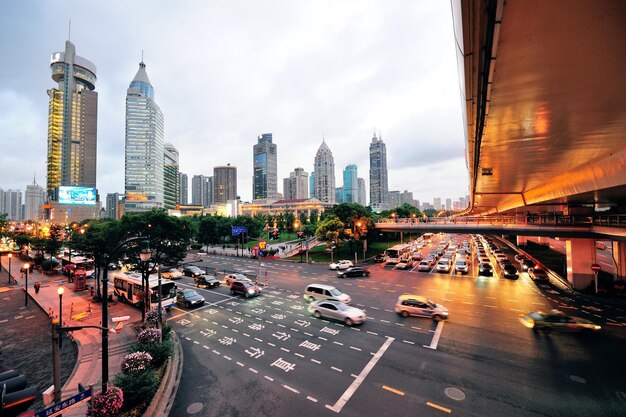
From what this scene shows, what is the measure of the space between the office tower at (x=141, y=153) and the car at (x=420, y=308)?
16568 centimetres

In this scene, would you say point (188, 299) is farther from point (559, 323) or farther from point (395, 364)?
point (559, 323)

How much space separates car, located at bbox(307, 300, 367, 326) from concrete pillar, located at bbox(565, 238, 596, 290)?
24.8m

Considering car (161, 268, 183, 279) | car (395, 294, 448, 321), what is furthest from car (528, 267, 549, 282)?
car (161, 268, 183, 279)

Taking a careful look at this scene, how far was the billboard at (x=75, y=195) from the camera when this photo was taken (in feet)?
324

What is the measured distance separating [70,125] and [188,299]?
207376 mm

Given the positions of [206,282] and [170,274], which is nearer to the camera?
[206,282]

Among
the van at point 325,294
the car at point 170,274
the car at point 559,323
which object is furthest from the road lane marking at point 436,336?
the car at point 170,274

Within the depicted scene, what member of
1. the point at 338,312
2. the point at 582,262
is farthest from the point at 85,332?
the point at 582,262

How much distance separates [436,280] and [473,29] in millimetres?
31192

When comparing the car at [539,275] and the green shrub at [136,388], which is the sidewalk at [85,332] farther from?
the car at [539,275]

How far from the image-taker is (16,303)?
84.3 feet

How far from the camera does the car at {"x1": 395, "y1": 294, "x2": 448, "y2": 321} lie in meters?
18.5

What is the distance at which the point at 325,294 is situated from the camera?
880 inches

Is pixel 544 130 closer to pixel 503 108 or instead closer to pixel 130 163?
pixel 503 108
